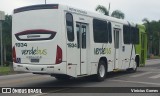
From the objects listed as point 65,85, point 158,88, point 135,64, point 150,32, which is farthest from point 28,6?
point 150,32

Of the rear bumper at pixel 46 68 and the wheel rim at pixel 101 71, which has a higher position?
the rear bumper at pixel 46 68

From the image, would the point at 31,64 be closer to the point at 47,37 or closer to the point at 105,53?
the point at 47,37

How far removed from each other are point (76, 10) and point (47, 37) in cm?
185

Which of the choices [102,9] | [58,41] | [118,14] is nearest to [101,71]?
[58,41]

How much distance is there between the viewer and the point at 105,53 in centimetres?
1811

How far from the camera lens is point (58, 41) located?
14.1m

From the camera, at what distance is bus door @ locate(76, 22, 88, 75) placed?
1540 centimetres

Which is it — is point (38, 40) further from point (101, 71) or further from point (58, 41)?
point (101, 71)

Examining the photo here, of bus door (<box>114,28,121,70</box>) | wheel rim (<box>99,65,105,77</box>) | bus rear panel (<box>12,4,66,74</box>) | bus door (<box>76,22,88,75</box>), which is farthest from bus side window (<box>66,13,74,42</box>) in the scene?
bus door (<box>114,28,121,70</box>)

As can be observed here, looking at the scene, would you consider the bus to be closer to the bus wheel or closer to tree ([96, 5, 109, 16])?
the bus wheel

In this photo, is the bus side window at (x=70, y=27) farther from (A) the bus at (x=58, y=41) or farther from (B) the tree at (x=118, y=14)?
(B) the tree at (x=118, y=14)

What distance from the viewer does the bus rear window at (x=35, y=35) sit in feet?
47.0

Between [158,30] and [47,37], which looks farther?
[158,30]

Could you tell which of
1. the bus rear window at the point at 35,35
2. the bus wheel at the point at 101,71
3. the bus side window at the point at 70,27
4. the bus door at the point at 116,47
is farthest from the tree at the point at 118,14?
the bus rear window at the point at 35,35
